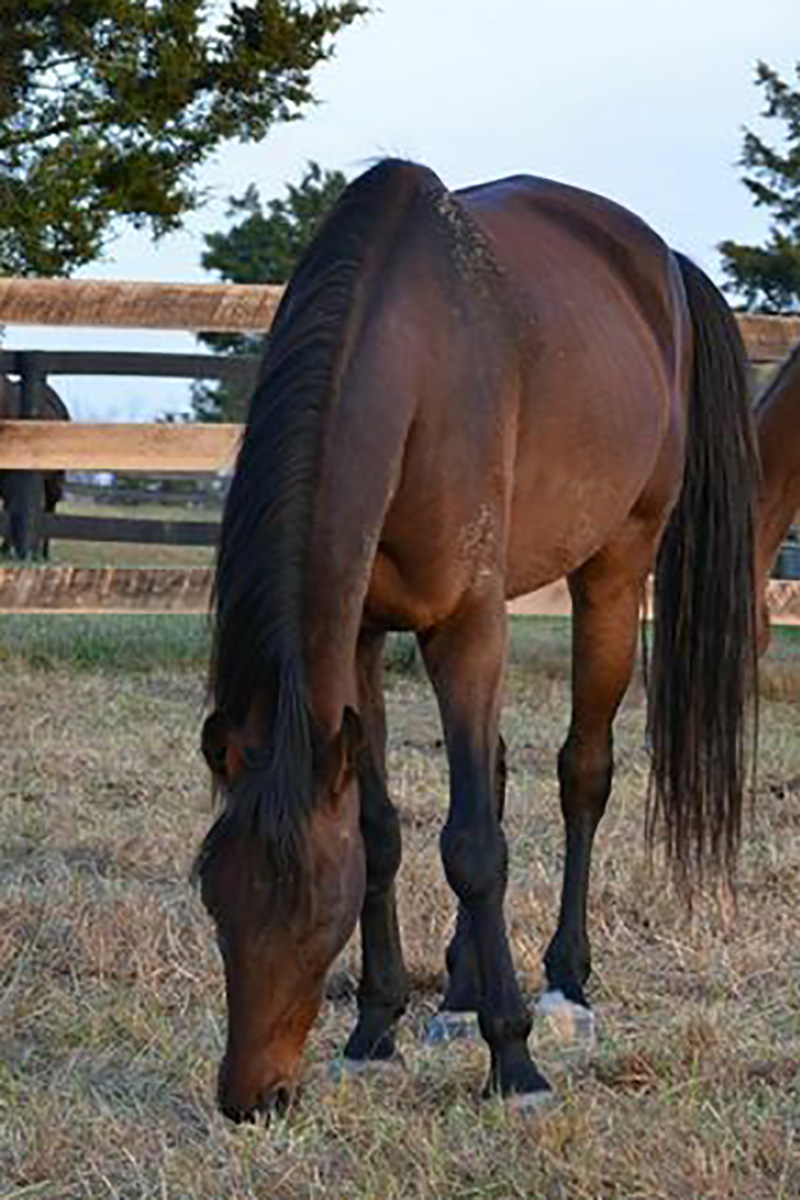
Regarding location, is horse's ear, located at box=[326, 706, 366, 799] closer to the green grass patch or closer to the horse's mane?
the horse's mane

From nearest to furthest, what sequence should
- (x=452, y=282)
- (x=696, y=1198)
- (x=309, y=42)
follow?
(x=696, y=1198) < (x=452, y=282) < (x=309, y=42)

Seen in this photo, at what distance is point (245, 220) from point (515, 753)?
21.1 meters

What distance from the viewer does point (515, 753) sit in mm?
7000

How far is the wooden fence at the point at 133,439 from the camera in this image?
8023mm

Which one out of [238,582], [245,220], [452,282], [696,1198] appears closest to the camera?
[696,1198]

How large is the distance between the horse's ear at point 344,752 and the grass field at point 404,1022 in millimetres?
526

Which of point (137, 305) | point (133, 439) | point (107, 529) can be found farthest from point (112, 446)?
point (107, 529)

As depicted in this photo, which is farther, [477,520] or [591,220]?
[591,220]

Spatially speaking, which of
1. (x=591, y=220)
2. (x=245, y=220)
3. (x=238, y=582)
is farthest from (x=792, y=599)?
(x=245, y=220)

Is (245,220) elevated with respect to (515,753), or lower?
elevated

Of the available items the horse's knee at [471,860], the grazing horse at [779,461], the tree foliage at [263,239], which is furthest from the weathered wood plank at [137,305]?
the tree foliage at [263,239]

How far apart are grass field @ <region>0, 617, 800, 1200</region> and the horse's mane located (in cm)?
48

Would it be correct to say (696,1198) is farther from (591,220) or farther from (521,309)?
(591,220)

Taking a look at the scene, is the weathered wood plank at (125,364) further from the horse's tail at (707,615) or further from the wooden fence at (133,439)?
the horse's tail at (707,615)
